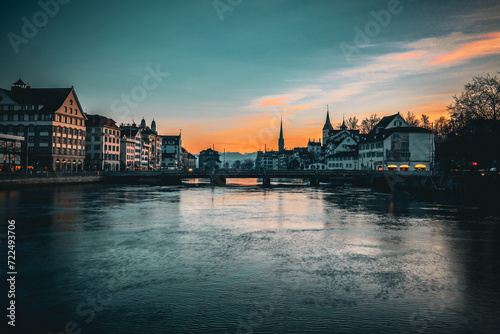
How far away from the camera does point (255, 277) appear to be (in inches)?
573

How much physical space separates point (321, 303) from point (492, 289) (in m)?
6.49

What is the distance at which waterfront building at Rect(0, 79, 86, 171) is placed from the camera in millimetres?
91562

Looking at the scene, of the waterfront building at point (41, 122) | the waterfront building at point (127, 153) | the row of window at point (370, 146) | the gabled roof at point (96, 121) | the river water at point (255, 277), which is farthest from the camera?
the waterfront building at point (127, 153)

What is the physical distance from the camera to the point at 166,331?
981cm

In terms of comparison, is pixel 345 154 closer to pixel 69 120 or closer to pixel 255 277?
pixel 69 120

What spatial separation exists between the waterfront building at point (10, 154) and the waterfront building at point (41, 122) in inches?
326

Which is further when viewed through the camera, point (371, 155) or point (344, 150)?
point (344, 150)

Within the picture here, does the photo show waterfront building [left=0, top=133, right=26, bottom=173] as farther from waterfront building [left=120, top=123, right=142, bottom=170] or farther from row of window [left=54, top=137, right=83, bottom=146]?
waterfront building [left=120, top=123, right=142, bottom=170]

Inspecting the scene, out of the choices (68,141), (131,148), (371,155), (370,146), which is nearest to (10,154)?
(68,141)

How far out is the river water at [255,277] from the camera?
10.5 m

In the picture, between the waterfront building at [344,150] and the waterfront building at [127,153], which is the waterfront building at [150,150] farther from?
the waterfront building at [344,150]

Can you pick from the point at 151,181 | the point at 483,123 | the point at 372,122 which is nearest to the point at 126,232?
the point at 483,123

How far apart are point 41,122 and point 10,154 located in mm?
17953

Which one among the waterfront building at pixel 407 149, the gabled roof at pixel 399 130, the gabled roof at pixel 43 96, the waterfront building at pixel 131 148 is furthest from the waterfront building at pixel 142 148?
the waterfront building at pixel 407 149
